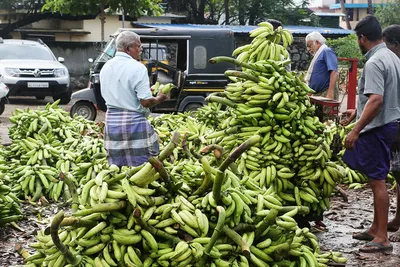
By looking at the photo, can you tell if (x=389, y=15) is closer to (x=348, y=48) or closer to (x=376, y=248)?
(x=348, y=48)

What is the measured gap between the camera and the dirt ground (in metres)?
6.73

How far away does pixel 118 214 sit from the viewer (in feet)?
15.9

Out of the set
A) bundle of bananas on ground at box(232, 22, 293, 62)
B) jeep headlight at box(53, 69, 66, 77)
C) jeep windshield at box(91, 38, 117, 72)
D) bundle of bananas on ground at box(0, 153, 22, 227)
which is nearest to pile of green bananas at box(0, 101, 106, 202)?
bundle of bananas on ground at box(0, 153, 22, 227)

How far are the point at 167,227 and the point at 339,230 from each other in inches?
140

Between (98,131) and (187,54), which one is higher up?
(187,54)

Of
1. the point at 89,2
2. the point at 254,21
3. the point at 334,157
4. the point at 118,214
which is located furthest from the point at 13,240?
the point at 254,21

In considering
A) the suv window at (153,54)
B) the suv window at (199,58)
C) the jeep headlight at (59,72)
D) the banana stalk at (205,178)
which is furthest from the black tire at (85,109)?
the banana stalk at (205,178)

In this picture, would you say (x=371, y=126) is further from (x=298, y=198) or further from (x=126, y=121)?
(x=126, y=121)

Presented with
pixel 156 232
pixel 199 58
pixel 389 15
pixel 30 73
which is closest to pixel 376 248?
pixel 156 232

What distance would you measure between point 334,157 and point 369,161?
258 cm

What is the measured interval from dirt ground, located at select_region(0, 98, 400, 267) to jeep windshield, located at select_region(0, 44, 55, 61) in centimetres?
1391

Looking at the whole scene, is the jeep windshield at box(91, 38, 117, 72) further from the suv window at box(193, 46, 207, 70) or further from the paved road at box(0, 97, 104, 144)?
the suv window at box(193, 46, 207, 70)

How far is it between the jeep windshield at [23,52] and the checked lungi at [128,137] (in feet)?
52.3

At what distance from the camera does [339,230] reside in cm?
791
